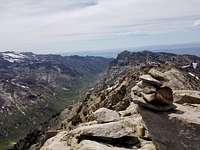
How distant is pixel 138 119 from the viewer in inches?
1529

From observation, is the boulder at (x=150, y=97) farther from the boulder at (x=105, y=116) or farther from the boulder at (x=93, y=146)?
the boulder at (x=105, y=116)

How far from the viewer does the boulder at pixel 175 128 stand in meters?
28.7

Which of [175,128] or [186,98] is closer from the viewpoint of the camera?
[175,128]

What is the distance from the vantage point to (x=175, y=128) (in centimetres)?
2950

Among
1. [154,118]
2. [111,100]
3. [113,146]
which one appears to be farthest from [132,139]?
[111,100]

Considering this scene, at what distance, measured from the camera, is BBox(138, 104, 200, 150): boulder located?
28703 mm

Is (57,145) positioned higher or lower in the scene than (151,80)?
lower

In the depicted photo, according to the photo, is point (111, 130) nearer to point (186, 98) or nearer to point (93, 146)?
point (93, 146)

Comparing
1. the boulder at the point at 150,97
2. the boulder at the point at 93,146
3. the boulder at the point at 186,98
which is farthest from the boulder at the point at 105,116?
the boulder at the point at 150,97

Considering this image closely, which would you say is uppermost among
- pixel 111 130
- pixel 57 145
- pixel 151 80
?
pixel 151 80

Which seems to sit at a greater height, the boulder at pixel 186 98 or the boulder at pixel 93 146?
the boulder at pixel 186 98

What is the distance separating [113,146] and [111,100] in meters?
58.1

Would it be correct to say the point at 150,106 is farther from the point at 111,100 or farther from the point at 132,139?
the point at 111,100

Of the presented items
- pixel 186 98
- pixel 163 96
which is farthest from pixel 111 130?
pixel 186 98
